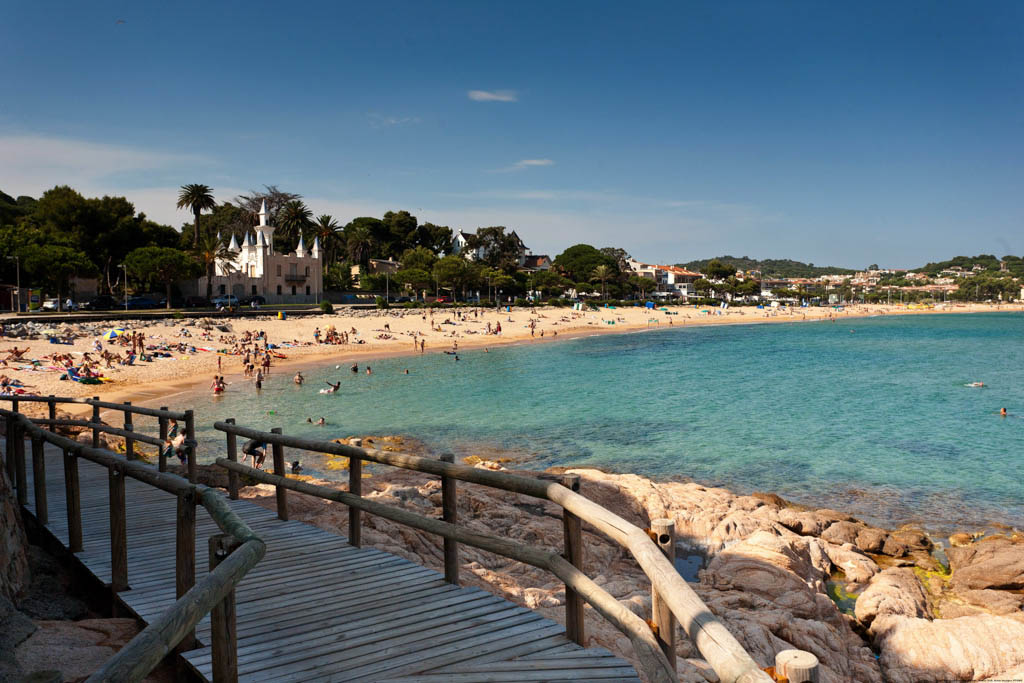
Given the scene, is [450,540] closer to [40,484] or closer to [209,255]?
[40,484]

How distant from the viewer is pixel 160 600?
4.94 meters

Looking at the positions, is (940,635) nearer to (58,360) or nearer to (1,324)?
(58,360)

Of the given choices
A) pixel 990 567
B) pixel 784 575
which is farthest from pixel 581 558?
pixel 990 567

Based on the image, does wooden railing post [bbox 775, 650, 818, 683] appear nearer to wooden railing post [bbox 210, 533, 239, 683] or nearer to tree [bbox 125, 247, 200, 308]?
wooden railing post [bbox 210, 533, 239, 683]

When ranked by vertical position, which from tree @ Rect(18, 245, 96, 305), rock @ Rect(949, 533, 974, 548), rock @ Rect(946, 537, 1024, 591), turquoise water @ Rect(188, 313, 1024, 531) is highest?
tree @ Rect(18, 245, 96, 305)

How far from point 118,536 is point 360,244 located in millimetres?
92959

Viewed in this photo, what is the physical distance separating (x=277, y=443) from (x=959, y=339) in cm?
8414

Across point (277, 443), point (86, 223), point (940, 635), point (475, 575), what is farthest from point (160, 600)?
point (86, 223)

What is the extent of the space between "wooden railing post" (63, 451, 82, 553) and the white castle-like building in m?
70.3

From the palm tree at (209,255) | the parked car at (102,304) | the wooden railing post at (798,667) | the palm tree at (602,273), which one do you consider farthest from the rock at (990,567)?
the palm tree at (602,273)

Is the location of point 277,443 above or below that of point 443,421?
above

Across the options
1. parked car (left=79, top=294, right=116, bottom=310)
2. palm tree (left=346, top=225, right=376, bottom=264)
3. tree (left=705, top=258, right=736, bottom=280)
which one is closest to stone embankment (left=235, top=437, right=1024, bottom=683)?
parked car (left=79, top=294, right=116, bottom=310)

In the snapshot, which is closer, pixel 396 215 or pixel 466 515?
pixel 466 515

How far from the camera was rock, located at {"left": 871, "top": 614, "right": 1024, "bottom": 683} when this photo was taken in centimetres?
734
